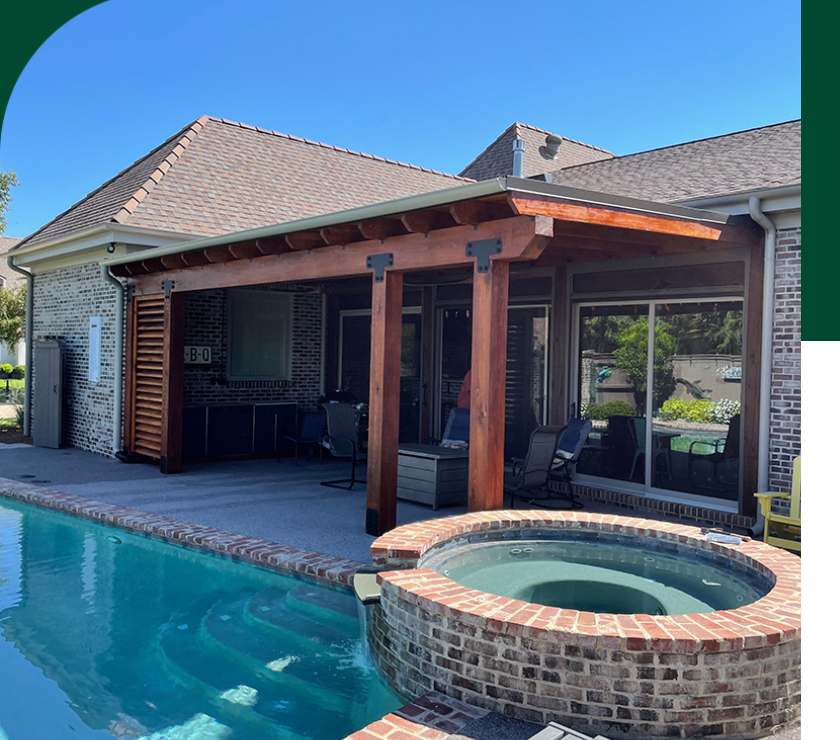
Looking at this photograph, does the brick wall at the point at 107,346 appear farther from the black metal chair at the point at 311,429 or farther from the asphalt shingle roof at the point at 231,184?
the black metal chair at the point at 311,429

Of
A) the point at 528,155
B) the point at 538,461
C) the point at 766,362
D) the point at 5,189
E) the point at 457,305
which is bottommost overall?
the point at 538,461

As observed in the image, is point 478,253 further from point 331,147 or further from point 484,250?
point 331,147

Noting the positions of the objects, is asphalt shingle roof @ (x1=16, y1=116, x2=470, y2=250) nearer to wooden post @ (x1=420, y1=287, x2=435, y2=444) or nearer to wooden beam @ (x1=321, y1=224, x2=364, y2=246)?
wooden post @ (x1=420, y1=287, x2=435, y2=444)

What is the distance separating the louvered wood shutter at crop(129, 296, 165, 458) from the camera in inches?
412

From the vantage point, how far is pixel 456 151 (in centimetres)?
3775

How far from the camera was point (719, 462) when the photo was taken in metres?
7.60

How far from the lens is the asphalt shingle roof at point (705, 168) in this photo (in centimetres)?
746

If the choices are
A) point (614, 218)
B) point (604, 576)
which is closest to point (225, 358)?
point (614, 218)

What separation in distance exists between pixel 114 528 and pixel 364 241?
358cm

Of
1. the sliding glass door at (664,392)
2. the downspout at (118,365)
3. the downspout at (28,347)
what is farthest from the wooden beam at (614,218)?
the downspout at (28,347)

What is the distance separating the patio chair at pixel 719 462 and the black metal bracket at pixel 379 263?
3.67 metres

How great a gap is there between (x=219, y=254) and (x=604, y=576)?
5.50 meters

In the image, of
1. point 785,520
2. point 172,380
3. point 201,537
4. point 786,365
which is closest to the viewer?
point 785,520

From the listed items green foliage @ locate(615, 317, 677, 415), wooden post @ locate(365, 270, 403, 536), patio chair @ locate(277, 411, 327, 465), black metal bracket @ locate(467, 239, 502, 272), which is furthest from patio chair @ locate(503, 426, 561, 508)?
patio chair @ locate(277, 411, 327, 465)
